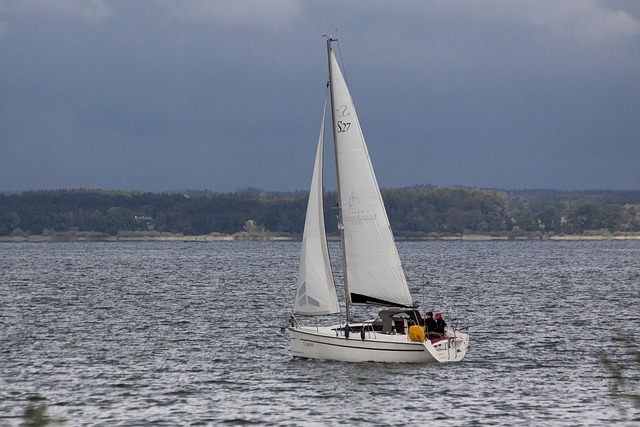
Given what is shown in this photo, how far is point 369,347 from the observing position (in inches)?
1282

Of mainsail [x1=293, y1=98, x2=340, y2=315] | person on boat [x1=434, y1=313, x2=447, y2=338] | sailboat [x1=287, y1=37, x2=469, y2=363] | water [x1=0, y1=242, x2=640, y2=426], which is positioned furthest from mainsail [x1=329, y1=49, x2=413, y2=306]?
water [x1=0, y1=242, x2=640, y2=426]

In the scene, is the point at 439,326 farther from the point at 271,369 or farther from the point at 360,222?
the point at 271,369

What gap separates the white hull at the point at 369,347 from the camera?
107 feet

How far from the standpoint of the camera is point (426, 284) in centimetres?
9138

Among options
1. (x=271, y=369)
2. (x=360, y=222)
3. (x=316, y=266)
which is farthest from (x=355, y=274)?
(x=271, y=369)

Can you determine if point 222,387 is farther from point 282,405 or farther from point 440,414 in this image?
point 440,414

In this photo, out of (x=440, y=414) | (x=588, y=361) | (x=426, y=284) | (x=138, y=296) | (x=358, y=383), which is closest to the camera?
(x=440, y=414)

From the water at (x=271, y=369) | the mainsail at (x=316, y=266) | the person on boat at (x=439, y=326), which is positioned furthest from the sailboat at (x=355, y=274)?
the water at (x=271, y=369)

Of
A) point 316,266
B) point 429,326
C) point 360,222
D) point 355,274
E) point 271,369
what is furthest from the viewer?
point 271,369

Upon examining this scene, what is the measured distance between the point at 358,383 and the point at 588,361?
10.3 m

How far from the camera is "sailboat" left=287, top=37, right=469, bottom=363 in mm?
32938

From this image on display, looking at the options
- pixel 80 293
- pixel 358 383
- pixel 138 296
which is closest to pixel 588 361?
pixel 358 383

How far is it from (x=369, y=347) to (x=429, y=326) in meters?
2.42

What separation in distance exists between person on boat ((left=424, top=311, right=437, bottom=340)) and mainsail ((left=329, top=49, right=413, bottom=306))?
0.78m
